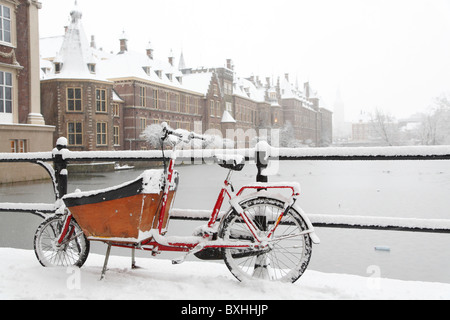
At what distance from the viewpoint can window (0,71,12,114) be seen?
61.8 feet

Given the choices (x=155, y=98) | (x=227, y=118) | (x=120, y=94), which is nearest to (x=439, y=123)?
(x=227, y=118)

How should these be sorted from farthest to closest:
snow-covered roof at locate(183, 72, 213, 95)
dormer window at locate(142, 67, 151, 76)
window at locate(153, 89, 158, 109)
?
snow-covered roof at locate(183, 72, 213, 95) → window at locate(153, 89, 158, 109) → dormer window at locate(142, 67, 151, 76)

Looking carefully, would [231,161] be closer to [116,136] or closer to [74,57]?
[74,57]

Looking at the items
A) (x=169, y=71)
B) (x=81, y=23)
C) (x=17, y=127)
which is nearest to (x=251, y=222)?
(x=17, y=127)

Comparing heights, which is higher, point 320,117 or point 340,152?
point 320,117

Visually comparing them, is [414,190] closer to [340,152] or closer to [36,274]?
[340,152]

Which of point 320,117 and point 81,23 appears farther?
point 320,117

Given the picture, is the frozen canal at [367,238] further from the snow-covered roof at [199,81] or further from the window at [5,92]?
the snow-covered roof at [199,81]

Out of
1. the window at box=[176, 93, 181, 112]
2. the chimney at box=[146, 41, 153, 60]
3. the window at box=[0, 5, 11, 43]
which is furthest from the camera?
the window at box=[176, 93, 181, 112]

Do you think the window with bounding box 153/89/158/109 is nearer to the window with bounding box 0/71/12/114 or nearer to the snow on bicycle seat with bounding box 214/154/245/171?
the window with bounding box 0/71/12/114

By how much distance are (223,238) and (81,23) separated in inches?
1272

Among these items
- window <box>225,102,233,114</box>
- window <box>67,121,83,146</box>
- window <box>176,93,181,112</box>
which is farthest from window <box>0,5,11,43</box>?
window <box>225,102,233,114</box>

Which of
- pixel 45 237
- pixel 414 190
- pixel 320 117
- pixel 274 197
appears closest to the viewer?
pixel 274 197

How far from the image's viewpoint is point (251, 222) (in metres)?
2.69
